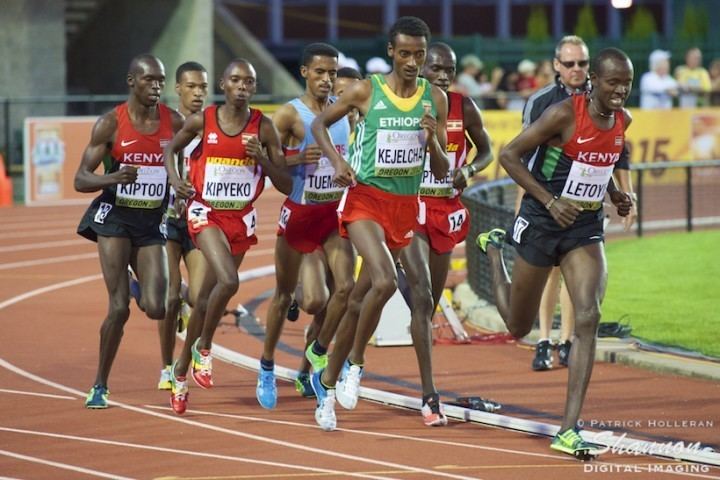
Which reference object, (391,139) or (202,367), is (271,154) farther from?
(202,367)

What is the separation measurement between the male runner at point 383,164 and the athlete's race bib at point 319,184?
0.86 meters

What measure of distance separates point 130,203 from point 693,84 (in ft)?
74.7

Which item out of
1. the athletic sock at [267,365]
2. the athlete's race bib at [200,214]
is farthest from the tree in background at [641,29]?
the athlete's race bib at [200,214]

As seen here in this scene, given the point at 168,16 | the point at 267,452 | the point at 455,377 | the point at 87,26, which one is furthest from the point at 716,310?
the point at 87,26

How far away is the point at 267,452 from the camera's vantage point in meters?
9.48

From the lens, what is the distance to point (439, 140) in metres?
10.3

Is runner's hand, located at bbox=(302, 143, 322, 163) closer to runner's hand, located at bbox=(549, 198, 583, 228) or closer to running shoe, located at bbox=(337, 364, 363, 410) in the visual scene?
running shoe, located at bbox=(337, 364, 363, 410)

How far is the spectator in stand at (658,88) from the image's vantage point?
31.5m

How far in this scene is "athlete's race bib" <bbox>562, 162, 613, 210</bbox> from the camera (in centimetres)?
952

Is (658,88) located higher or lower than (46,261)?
higher

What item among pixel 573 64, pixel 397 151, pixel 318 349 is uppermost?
pixel 573 64

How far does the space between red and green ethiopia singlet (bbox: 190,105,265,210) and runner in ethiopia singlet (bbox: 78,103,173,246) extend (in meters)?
0.35

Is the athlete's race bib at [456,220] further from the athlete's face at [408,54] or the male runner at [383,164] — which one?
the athlete's face at [408,54]

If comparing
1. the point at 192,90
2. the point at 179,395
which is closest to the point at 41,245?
the point at 192,90
